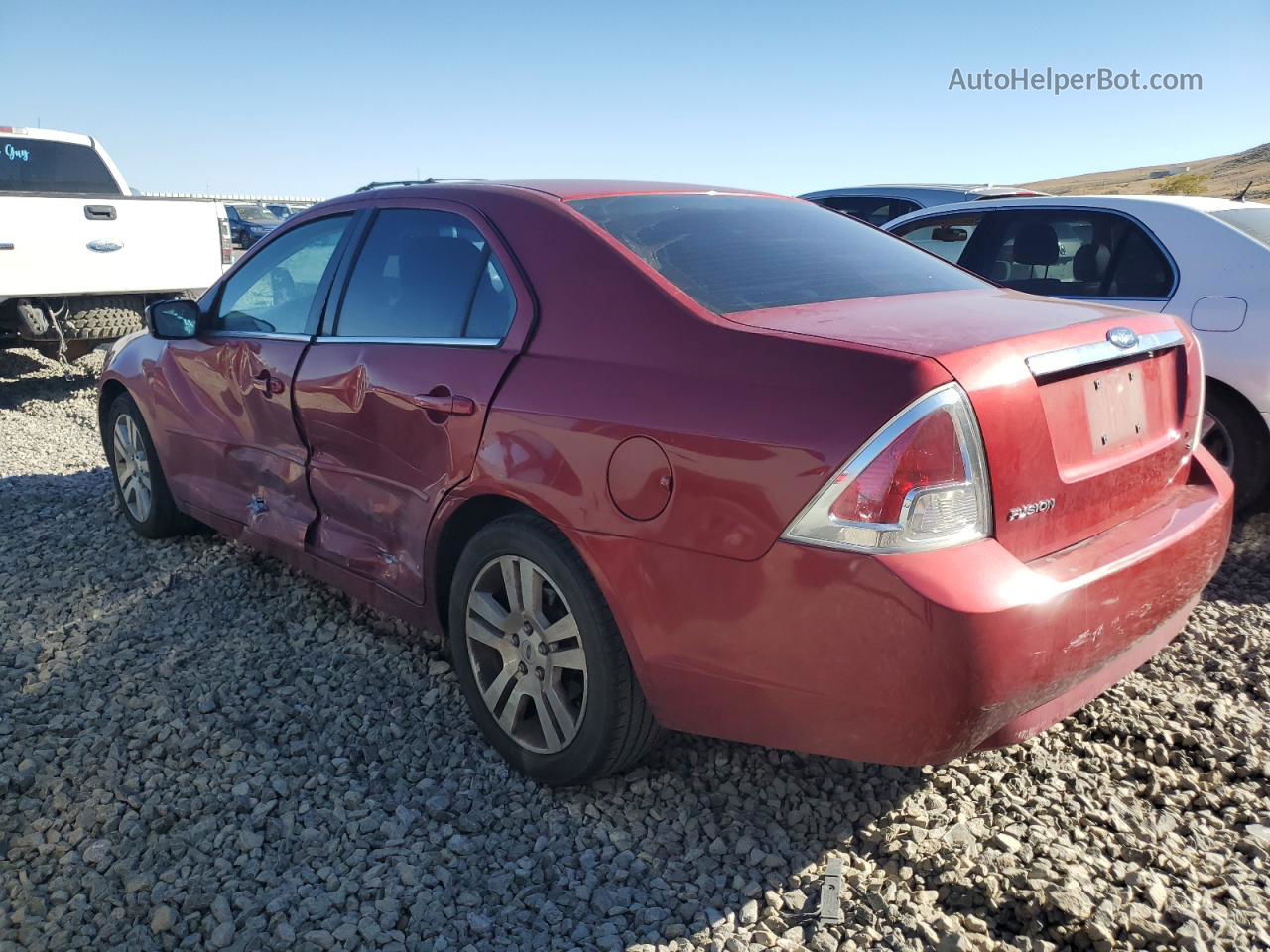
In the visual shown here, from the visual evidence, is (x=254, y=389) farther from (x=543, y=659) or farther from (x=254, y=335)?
(x=543, y=659)

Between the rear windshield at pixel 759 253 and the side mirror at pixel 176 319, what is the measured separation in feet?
7.05

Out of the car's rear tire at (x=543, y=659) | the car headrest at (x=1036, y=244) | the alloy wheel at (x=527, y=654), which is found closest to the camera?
the car's rear tire at (x=543, y=659)

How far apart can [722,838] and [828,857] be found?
28 cm

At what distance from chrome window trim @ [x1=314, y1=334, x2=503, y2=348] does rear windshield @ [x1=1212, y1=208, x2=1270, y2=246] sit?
3833mm

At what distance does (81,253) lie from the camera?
7727 mm

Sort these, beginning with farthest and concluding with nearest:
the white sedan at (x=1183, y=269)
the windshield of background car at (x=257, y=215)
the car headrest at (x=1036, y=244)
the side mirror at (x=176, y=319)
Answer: the windshield of background car at (x=257, y=215), the car headrest at (x=1036, y=244), the white sedan at (x=1183, y=269), the side mirror at (x=176, y=319)

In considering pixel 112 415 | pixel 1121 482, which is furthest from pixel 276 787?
pixel 112 415

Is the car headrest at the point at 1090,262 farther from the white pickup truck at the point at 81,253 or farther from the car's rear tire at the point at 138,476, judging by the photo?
the white pickup truck at the point at 81,253

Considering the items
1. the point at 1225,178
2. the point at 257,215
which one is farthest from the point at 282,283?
the point at 1225,178

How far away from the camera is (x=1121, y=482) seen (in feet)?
8.25

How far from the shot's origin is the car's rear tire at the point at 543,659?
8.58 feet

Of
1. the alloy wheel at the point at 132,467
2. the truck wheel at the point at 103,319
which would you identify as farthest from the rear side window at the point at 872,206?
the alloy wheel at the point at 132,467

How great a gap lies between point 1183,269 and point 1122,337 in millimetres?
2794

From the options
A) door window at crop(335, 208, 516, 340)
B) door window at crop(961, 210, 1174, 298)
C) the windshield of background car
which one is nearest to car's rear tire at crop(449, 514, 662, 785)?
door window at crop(335, 208, 516, 340)
